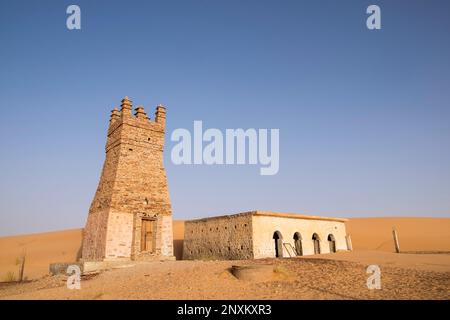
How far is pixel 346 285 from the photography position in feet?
31.3

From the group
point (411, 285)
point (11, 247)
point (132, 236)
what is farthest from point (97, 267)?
point (11, 247)

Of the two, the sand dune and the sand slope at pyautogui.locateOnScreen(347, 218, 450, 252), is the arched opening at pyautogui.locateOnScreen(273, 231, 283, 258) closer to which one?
the sand dune

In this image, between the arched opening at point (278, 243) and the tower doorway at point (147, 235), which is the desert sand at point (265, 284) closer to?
the tower doorway at point (147, 235)

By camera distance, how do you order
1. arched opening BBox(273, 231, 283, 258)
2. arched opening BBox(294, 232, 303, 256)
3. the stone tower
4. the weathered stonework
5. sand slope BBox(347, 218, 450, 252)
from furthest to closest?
1. sand slope BBox(347, 218, 450, 252)
2. arched opening BBox(294, 232, 303, 256)
3. arched opening BBox(273, 231, 283, 258)
4. the weathered stonework
5. the stone tower

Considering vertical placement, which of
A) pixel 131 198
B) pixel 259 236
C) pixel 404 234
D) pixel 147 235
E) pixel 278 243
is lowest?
pixel 404 234

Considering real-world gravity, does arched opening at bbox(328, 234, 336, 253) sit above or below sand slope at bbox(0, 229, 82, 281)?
above

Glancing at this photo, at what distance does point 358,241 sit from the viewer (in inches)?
1553

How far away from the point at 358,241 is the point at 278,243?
22954 mm

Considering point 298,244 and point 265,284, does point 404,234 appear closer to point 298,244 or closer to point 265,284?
point 298,244

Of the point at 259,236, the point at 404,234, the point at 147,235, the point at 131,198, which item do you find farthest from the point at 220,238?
the point at 404,234

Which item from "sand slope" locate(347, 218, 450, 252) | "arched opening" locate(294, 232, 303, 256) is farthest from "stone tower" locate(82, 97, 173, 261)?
"sand slope" locate(347, 218, 450, 252)

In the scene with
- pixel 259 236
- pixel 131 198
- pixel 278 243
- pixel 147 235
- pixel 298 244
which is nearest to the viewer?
pixel 131 198

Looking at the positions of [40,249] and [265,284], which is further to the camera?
[40,249]

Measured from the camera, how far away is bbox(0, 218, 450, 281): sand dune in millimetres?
32294
